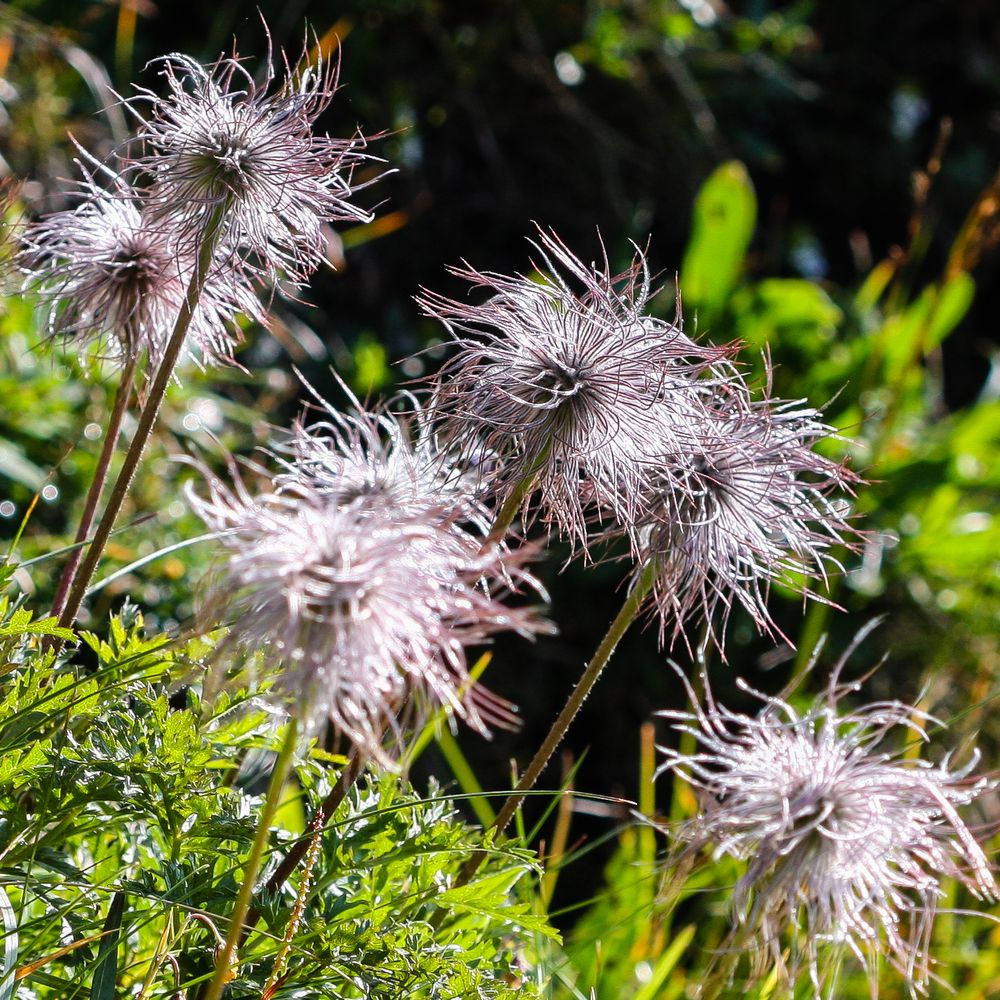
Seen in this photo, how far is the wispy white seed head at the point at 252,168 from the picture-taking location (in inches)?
48.3

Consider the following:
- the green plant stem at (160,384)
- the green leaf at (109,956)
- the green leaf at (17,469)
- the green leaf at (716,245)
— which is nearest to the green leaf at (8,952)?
the green leaf at (109,956)

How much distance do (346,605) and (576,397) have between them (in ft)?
1.24

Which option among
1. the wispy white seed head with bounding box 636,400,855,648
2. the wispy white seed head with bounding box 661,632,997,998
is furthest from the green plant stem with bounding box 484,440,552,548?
the wispy white seed head with bounding box 661,632,997,998

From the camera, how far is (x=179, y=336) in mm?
1152

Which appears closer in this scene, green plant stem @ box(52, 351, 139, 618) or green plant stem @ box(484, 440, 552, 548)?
green plant stem @ box(484, 440, 552, 548)

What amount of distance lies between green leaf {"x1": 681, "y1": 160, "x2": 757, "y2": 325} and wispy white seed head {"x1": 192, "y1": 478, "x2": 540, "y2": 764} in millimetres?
2678

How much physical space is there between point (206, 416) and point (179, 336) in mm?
1733

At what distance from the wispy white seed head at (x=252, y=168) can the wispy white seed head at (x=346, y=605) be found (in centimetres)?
39

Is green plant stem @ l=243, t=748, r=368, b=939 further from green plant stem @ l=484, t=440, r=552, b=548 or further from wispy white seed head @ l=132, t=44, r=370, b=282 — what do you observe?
wispy white seed head @ l=132, t=44, r=370, b=282

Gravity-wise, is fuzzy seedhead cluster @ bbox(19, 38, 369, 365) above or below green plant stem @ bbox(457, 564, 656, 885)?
above

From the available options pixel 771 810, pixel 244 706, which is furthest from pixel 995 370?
pixel 244 706

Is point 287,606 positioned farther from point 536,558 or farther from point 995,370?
point 995,370

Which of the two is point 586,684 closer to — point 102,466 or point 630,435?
point 630,435

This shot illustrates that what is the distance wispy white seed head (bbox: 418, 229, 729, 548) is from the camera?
45.3 inches
